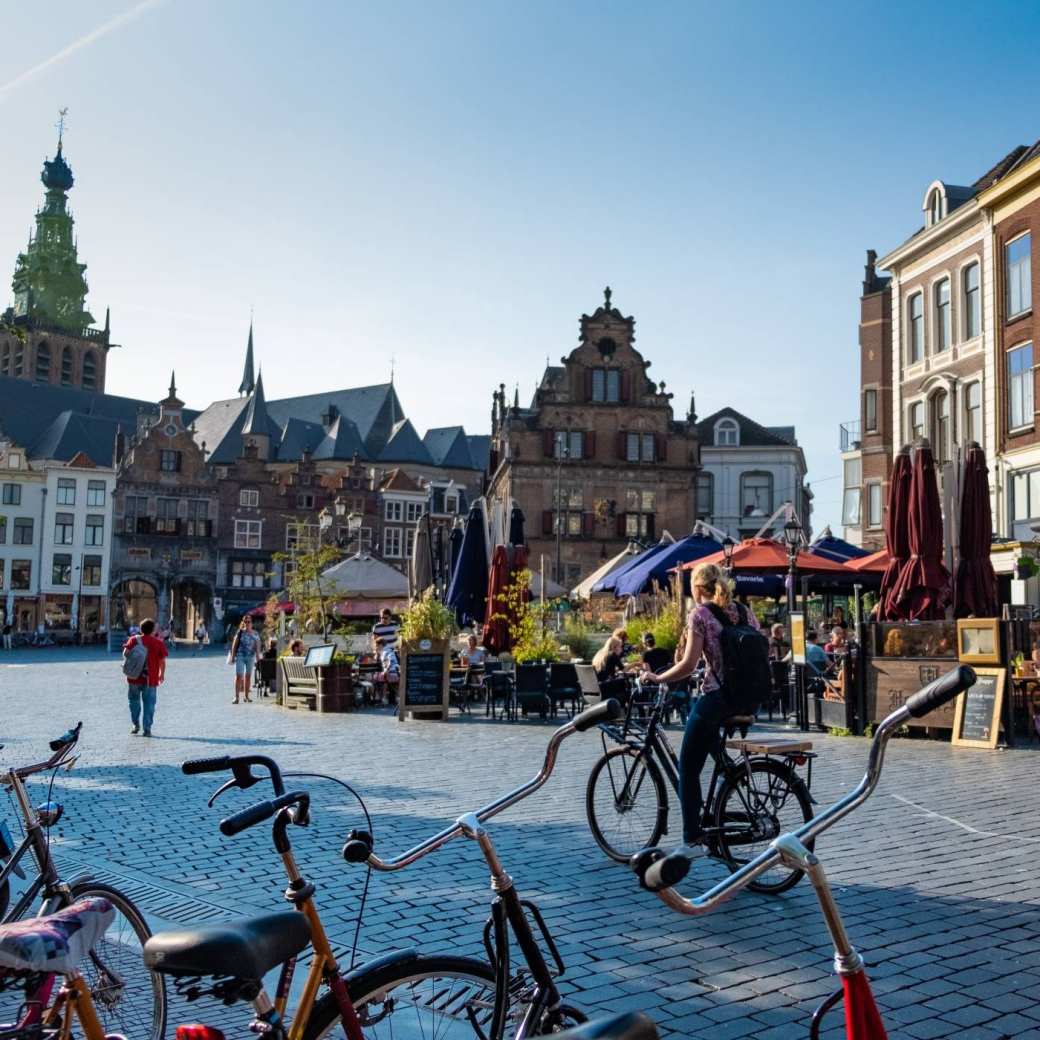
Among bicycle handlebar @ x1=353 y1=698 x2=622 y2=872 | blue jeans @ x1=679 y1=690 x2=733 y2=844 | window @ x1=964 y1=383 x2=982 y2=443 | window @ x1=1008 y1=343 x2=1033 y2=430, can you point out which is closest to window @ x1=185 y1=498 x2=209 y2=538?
window @ x1=964 y1=383 x2=982 y2=443

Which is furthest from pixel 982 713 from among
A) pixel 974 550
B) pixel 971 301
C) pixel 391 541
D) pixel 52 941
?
pixel 391 541

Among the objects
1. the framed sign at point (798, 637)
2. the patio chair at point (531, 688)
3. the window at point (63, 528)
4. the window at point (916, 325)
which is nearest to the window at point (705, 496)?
the window at point (916, 325)

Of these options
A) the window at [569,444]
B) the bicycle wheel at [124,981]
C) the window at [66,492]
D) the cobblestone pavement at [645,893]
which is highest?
the window at [569,444]

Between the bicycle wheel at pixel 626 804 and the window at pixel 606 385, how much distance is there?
160 feet

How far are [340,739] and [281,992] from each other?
473 inches

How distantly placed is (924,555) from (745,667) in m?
9.05

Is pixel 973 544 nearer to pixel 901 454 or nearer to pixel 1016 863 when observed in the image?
pixel 901 454

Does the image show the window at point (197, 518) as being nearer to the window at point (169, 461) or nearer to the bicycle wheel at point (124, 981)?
the window at point (169, 461)

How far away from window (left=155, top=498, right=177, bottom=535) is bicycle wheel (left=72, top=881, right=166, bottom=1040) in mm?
71320

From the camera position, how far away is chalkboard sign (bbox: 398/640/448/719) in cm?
1728

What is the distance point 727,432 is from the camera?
6581 centimetres

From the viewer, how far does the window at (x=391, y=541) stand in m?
79.3

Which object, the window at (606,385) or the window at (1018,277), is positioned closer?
the window at (1018,277)

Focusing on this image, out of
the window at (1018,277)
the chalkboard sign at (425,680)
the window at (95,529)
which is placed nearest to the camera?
the chalkboard sign at (425,680)
